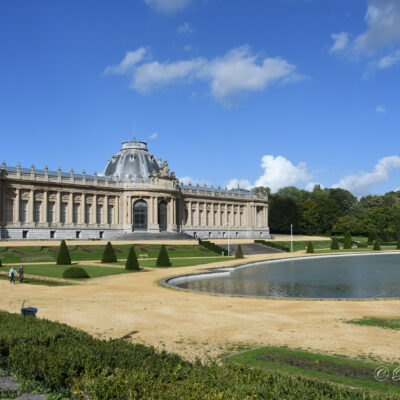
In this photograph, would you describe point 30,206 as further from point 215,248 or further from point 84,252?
point 215,248

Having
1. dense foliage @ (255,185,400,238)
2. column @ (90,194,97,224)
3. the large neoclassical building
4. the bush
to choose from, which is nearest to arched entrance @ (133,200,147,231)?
the large neoclassical building

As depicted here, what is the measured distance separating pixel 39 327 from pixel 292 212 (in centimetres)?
10573

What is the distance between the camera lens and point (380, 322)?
53.8 feet

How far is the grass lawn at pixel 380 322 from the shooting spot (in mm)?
15711

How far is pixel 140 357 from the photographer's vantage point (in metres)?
8.91

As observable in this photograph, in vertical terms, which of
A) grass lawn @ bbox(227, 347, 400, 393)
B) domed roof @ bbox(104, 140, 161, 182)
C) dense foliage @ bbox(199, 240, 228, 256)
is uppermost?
domed roof @ bbox(104, 140, 161, 182)

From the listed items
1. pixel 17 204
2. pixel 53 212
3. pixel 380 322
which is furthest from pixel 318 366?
pixel 53 212

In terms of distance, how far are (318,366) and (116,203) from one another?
7194 centimetres

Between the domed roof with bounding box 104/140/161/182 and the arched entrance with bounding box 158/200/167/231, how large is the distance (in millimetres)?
6468

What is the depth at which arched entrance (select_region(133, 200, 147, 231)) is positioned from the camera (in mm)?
79562

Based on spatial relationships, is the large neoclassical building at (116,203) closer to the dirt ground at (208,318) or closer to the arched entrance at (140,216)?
the arched entrance at (140,216)

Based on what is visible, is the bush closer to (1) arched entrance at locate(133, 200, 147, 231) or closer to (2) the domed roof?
(1) arched entrance at locate(133, 200, 147, 231)

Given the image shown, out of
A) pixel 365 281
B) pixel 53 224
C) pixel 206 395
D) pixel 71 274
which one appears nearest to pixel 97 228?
pixel 53 224

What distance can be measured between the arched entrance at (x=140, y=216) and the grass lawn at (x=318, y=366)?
6839 centimetres
